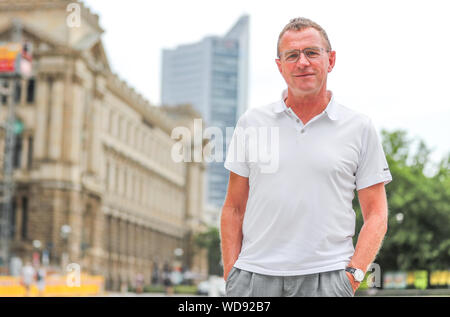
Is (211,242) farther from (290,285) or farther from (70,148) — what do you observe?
(290,285)

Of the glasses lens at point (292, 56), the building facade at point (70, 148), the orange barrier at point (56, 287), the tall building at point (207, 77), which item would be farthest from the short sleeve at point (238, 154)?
the building facade at point (70, 148)

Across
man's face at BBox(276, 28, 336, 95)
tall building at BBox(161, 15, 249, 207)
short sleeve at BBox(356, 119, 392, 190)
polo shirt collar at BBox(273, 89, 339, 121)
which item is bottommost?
short sleeve at BBox(356, 119, 392, 190)

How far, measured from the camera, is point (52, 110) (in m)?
55.5

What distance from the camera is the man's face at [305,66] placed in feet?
8.59

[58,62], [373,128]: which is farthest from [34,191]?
[373,128]

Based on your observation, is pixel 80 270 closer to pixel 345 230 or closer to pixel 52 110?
pixel 52 110

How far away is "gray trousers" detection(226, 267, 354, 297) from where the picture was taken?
8.10 ft

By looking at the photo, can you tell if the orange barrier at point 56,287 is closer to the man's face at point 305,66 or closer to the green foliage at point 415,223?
the green foliage at point 415,223

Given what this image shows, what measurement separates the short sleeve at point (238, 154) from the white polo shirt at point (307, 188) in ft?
0.09

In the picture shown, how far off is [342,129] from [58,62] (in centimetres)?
5454

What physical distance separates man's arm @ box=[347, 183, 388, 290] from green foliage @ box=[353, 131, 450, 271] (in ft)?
125

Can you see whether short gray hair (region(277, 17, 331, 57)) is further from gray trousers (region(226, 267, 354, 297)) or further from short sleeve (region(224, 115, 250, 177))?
gray trousers (region(226, 267, 354, 297))

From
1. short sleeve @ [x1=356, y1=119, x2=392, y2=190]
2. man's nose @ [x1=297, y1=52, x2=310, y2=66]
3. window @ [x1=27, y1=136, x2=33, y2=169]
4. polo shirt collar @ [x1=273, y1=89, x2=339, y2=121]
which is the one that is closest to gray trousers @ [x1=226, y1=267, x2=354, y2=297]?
short sleeve @ [x1=356, y1=119, x2=392, y2=190]
